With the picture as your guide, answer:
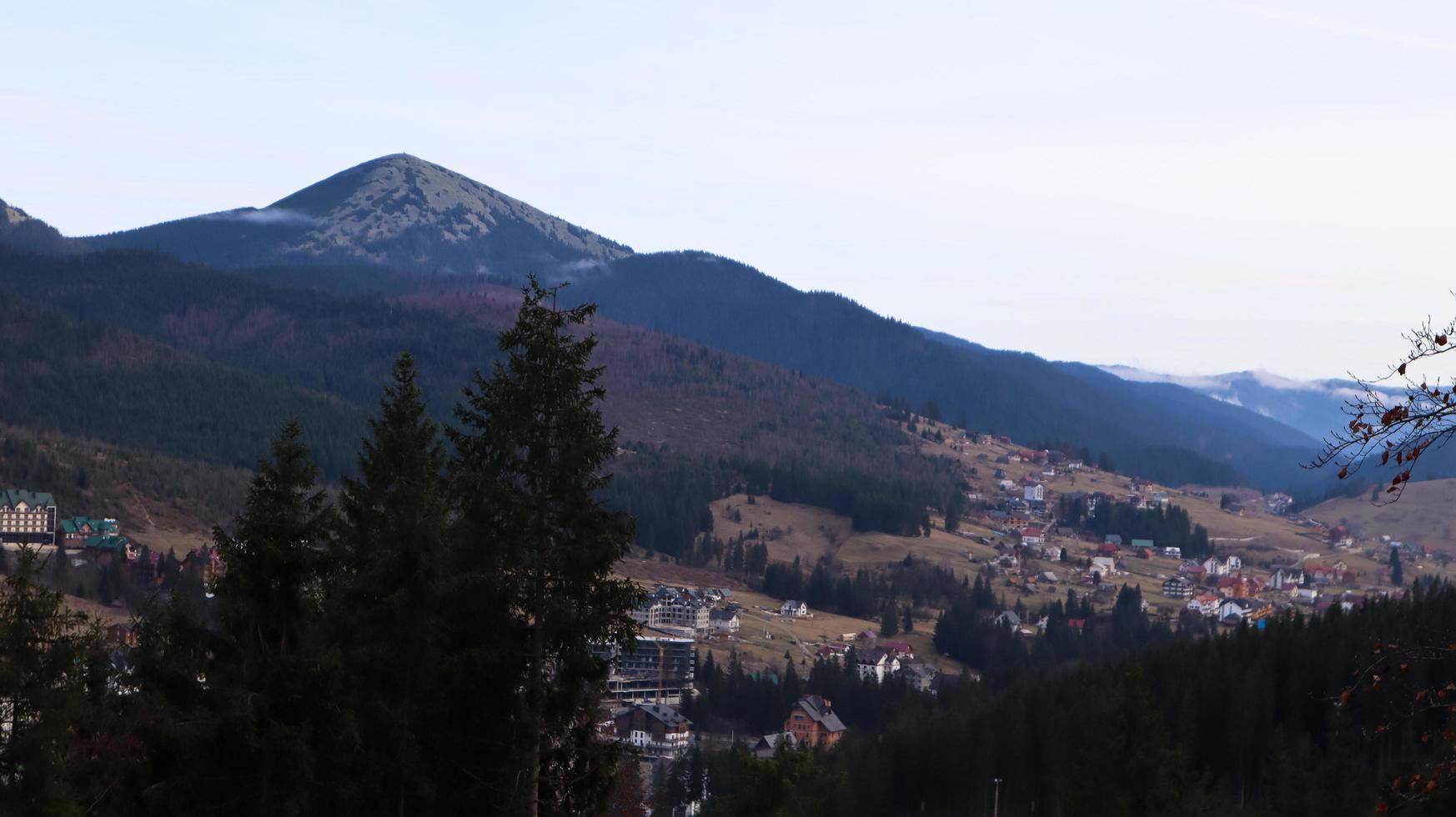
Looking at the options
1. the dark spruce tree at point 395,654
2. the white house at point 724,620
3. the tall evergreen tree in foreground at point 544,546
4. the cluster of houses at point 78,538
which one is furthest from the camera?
the white house at point 724,620

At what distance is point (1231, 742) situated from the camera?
87812mm

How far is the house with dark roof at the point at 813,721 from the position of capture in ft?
408

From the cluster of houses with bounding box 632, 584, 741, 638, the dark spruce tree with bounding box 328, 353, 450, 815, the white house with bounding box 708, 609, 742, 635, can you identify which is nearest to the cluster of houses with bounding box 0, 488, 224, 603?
the cluster of houses with bounding box 632, 584, 741, 638

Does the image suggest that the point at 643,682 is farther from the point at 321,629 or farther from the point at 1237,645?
the point at 321,629

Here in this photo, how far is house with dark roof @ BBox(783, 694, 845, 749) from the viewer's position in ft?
408

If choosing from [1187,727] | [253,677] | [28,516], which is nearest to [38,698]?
[253,677]

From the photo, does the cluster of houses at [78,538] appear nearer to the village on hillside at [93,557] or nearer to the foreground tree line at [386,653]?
the village on hillside at [93,557]

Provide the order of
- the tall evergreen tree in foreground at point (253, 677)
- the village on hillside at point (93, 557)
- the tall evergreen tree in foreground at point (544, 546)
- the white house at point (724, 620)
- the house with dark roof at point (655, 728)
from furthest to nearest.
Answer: the white house at point (724, 620)
the village on hillside at point (93, 557)
the house with dark roof at point (655, 728)
the tall evergreen tree in foreground at point (544, 546)
the tall evergreen tree in foreground at point (253, 677)

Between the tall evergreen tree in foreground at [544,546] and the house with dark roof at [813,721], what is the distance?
9606 cm

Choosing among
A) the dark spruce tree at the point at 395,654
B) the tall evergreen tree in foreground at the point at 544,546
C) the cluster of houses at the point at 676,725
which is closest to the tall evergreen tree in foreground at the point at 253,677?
the dark spruce tree at the point at 395,654

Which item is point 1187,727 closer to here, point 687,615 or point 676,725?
point 676,725

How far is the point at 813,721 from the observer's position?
5000 inches

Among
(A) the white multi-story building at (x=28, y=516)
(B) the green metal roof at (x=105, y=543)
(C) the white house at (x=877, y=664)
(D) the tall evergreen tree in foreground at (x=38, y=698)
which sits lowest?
(C) the white house at (x=877, y=664)

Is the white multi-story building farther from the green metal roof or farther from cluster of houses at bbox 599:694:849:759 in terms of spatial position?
cluster of houses at bbox 599:694:849:759
